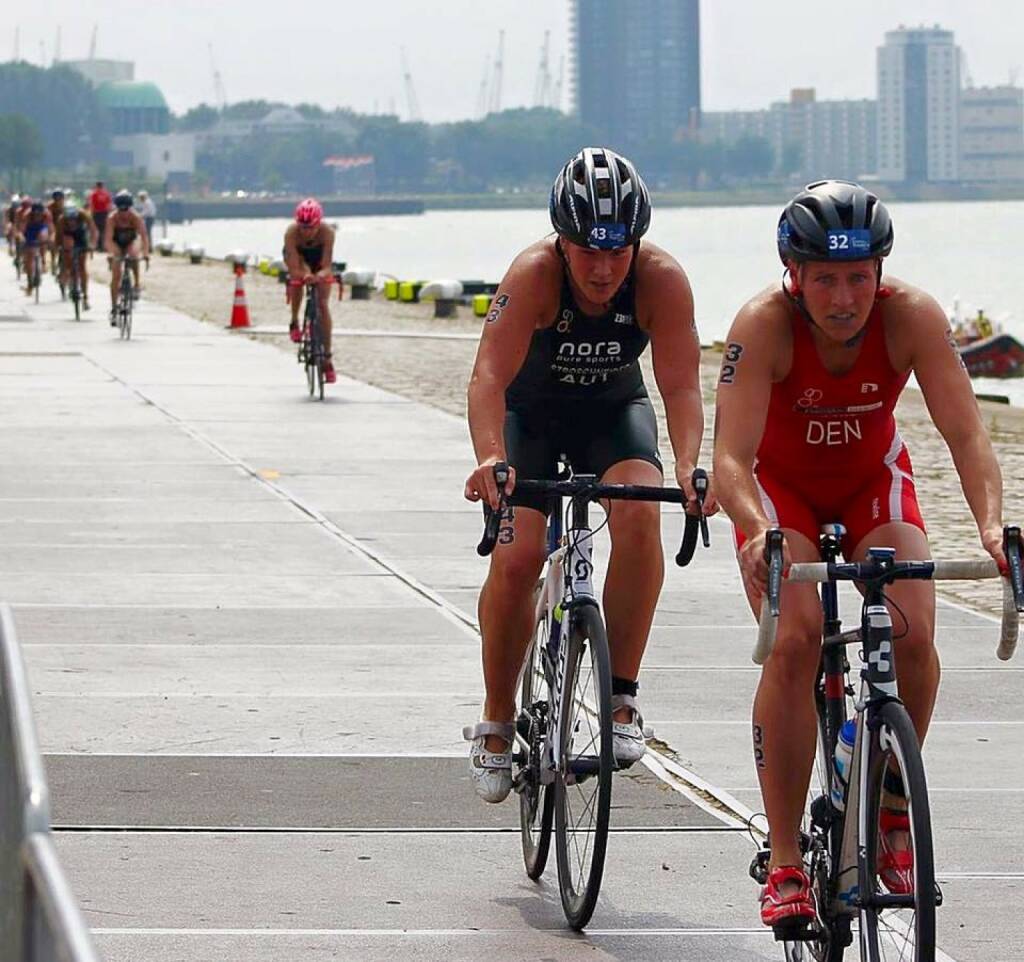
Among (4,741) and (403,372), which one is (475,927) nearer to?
(4,741)

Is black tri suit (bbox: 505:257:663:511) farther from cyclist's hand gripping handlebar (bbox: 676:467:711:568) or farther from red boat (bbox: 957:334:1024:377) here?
red boat (bbox: 957:334:1024:377)

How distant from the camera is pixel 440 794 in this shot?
7309 millimetres

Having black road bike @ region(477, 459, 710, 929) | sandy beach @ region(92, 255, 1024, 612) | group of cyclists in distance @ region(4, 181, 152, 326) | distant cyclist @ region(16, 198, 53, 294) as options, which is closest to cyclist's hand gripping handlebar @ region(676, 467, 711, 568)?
black road bike @ region(477, 459, 710, 929)

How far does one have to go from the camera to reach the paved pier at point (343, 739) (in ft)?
19.6

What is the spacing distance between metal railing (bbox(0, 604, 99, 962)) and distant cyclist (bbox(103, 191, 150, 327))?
2772cm

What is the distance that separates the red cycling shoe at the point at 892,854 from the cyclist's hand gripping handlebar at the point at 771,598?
0.41m

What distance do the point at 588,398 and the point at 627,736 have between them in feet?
A: 3.15

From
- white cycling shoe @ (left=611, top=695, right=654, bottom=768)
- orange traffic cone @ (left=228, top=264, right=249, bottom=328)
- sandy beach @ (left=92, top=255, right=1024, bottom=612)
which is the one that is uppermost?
white cycling shoe @ (left=611, top=695, right=654, bottom=768)

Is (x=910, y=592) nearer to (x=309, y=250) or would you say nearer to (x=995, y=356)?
(x=309, y=250)

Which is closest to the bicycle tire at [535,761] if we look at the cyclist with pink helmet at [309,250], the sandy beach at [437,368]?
the sandy beach at [437,368]

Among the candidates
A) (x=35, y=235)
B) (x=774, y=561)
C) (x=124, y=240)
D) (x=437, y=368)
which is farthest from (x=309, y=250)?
(x=35, y=235)

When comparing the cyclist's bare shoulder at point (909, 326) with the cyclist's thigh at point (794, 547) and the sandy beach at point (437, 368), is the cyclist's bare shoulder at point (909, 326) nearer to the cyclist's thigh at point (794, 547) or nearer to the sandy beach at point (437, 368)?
the cyclist's thigh at point (794, 547)

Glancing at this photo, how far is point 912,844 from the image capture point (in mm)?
4570

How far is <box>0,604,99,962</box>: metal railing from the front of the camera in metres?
2.56
